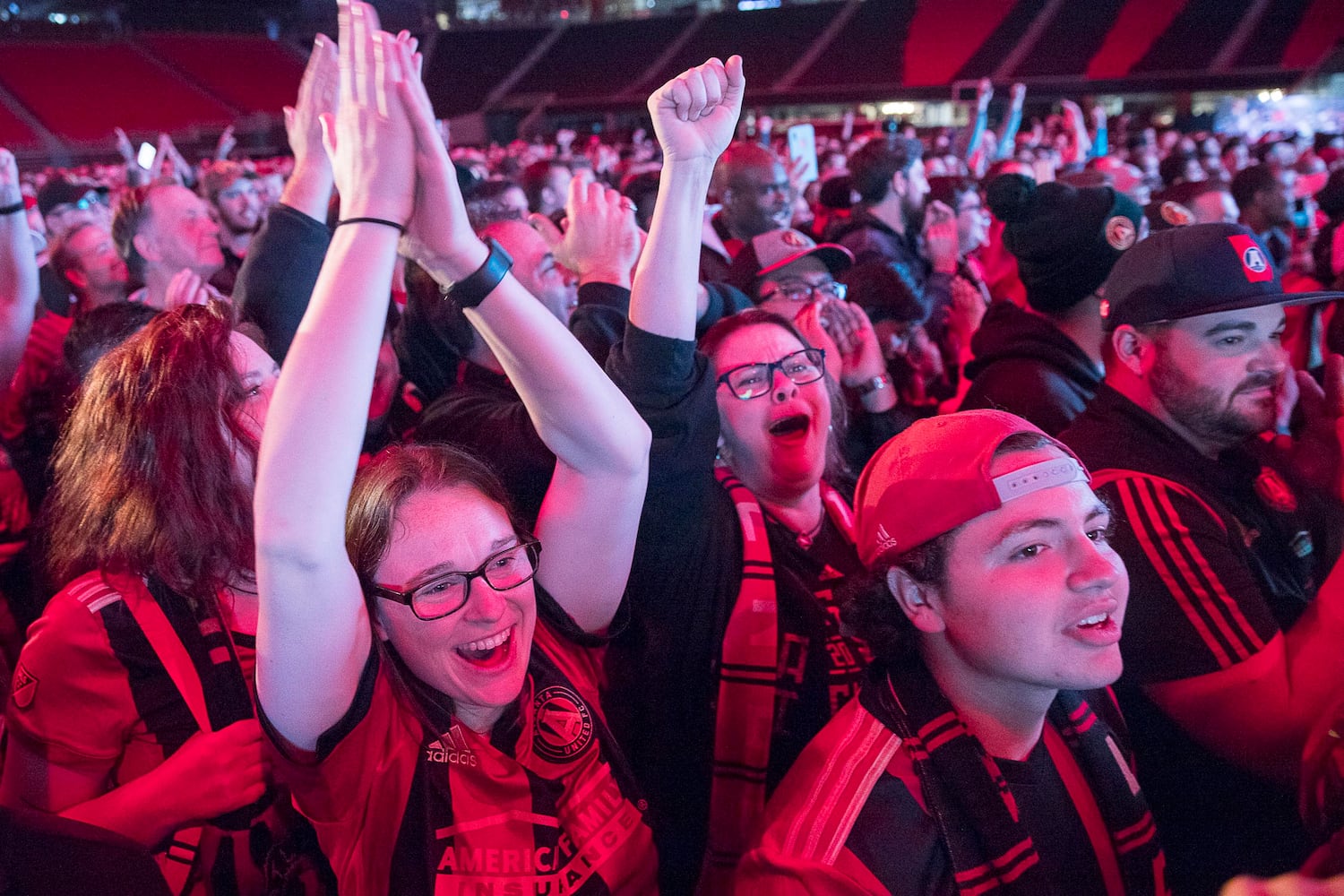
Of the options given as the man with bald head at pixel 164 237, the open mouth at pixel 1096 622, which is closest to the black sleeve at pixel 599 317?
the open mouth at pixel 1096 622

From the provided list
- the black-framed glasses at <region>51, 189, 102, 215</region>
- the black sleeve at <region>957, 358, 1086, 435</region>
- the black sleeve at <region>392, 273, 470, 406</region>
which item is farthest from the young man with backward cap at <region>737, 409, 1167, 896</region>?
the black-framed glasses at <region>51, 189, 102, 215</region>

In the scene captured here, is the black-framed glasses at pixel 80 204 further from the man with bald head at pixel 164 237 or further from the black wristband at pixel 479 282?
the black wristband at pixel 479 282

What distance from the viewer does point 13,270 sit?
2.89m

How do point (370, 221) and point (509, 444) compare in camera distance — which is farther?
point (509, 444)

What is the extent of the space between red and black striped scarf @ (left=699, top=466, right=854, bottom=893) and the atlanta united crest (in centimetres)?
40

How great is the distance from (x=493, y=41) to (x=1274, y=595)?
33.3 meters

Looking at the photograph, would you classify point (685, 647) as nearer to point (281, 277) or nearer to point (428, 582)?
point (428, 582)

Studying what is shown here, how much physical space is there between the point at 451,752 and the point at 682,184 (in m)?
0.98

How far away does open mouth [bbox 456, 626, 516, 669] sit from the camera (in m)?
1.53

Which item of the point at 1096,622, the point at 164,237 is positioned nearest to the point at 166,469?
the point at 1096,622

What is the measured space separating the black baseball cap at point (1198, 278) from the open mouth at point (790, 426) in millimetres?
711

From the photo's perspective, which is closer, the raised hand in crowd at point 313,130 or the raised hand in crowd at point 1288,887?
the raised hand in crowd at point 1288,887

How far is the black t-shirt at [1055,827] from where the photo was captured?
1506 millimetres

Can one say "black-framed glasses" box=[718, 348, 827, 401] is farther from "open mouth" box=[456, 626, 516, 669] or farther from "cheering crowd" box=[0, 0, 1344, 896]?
"open mouth" box=[456, 626, 516, 669]
